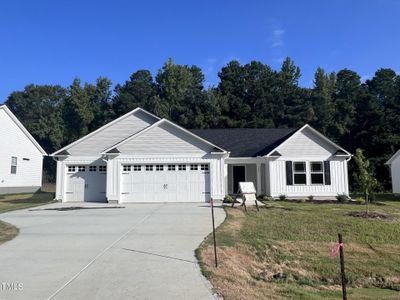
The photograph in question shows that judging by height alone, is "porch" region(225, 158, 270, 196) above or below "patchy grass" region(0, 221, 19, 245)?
above

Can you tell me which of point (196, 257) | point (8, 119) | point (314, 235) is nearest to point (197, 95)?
point (8, 119)

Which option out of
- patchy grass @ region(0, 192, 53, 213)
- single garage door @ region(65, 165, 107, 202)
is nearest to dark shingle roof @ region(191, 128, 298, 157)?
single garage door @ region(65, 165, 107, 202)

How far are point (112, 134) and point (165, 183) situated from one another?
5.41m

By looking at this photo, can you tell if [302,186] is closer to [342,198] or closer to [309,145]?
[342,198]

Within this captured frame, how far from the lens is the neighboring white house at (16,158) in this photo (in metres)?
26.7

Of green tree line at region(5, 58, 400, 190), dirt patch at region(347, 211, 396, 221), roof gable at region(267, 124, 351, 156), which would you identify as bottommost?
dirt patch at region(347, 211, 396, 221)

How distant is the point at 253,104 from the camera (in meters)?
51.4

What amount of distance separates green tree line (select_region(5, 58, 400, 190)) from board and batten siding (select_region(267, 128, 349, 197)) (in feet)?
61.3

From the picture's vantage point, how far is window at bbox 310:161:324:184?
74.4ft

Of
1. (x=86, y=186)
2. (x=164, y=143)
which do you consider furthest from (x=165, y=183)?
(x=86, y=186)

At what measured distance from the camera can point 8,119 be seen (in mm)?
27594

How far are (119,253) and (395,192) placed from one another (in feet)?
89.8

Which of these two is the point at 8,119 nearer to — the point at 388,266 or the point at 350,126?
the point at 388,266

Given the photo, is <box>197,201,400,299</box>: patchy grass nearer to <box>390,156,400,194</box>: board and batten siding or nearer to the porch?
the porch
